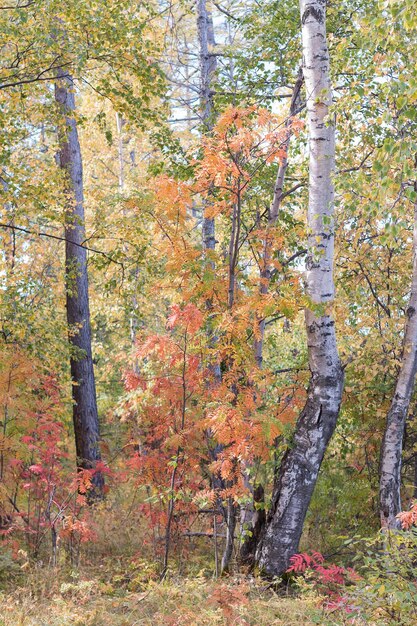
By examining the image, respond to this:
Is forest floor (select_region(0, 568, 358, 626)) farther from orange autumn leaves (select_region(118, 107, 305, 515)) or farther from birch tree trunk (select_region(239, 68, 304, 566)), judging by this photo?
orange autumn leaves (select_region(118, 107, 305, 515))

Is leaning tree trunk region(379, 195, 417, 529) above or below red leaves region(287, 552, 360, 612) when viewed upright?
above

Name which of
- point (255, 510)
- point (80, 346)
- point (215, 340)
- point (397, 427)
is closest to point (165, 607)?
point (255, 510)

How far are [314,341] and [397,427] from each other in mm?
1903

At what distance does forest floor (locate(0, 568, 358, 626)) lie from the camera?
4.18 m

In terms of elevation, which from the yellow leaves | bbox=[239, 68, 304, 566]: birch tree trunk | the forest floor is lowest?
the forest floor

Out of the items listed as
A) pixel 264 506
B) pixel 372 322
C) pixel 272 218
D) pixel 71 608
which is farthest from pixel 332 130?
pixel 71 608

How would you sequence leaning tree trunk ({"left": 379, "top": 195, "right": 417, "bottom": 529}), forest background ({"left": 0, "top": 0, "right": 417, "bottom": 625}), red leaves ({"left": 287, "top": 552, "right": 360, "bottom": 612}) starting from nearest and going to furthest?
red leaves ({"left": 287, "top": 552, "right": 360, "bottom": 612}) → forest background ({"left": 0, "top": 0, "right": 417, "bottom": 625}) → leaning tree trunk ({"left": 379, "top": 195, "right": 417, "bottom": 529})

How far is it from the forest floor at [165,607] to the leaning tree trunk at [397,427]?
2259 millimetres

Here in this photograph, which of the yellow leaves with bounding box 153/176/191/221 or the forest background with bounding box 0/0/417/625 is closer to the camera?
the forest background with bounding box 0/0/417/625

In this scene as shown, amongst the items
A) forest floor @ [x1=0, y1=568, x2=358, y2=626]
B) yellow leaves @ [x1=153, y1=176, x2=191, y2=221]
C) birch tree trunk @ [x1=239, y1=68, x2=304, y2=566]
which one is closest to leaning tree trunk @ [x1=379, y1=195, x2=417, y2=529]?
birch tree trunk @ [x1=239, y1=68, x2=304, y2=566]

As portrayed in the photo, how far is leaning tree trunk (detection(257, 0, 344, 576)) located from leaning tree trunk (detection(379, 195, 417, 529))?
1.46 meters

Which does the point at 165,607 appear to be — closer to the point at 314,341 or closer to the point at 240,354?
the point at 240,354

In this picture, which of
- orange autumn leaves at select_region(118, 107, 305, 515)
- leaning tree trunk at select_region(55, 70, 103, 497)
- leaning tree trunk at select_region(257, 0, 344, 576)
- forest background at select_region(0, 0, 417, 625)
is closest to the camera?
forest background at select_region(0, 0, 417, 625)

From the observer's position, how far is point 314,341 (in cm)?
581
